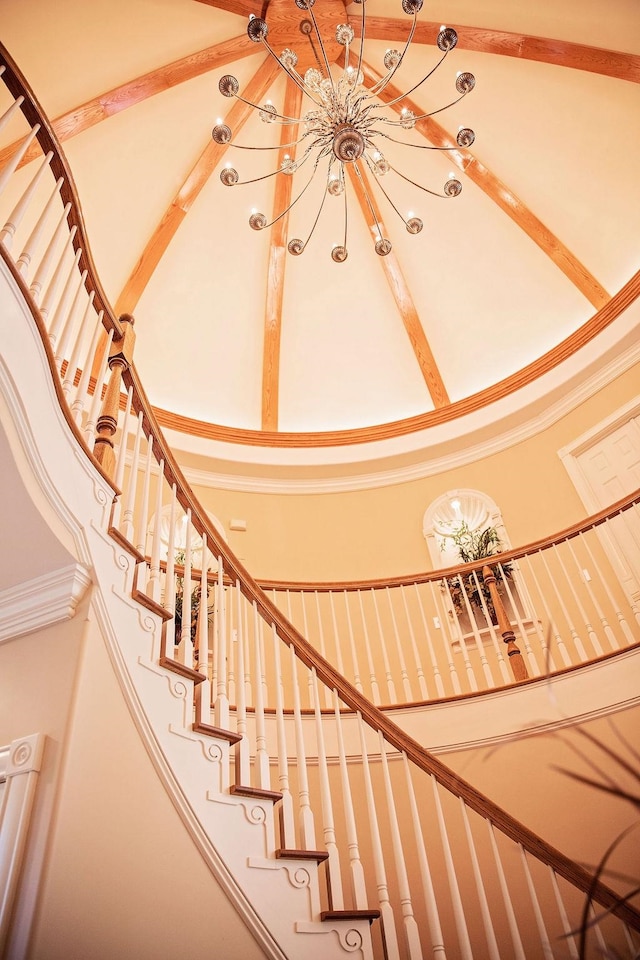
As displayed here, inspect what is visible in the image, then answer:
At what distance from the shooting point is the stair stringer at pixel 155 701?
198 cm

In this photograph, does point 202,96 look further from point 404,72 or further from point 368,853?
point 368,853

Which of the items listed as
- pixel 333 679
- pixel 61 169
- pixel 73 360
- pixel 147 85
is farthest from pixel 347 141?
pixel 333 679

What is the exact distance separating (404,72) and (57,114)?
3401 mm

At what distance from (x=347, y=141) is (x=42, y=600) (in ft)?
11.9

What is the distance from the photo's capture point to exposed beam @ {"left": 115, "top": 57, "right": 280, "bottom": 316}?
5895 mm

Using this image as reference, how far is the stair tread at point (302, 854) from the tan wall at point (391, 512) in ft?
12.9

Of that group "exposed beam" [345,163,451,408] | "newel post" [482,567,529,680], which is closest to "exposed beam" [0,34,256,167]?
"exposed beam" [345,163,451,408]

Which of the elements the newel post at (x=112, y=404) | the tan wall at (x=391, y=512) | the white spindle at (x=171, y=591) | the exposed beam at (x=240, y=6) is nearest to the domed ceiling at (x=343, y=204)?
the exposed beam at (x=240, y=6)

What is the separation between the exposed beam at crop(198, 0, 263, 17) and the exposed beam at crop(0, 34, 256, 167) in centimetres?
25

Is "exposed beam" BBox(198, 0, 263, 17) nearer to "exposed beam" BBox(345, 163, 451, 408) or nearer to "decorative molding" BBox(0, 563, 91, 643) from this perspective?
"exposed beam" BBox(345, 163, 451, 408)

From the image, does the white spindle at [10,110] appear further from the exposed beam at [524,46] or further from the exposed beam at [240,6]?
the exposed beam at [524,46]

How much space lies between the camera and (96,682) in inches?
79.4

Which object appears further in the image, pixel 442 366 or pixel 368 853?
pixel 442 366

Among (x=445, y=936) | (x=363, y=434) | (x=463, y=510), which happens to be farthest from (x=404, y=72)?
(x=445, y=936)
